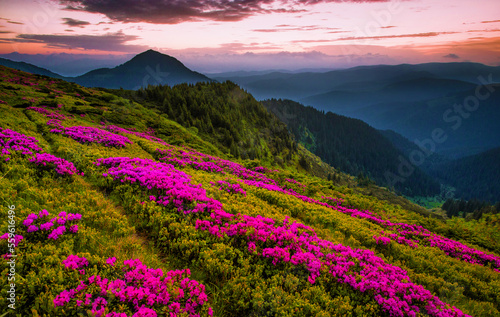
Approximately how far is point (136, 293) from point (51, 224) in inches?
131

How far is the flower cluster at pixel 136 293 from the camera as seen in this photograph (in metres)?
4.34

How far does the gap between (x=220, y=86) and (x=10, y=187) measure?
396 ft

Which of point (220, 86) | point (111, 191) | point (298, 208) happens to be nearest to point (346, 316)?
point (298, 208)

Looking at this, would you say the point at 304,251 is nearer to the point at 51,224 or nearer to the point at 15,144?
the point at 51,224

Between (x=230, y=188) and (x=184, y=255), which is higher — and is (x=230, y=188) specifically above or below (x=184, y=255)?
above

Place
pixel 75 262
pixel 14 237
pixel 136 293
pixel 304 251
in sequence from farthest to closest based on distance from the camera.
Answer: pixel 304 251, pixel 14 237, pixel 75 262, pixel 136 293

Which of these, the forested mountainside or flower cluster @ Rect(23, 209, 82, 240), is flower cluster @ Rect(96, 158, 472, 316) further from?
the forested mountainside

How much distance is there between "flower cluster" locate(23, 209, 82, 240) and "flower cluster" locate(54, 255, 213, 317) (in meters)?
1.25

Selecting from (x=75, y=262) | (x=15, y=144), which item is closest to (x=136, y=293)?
(x=75, y=262)

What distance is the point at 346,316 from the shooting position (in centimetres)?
583

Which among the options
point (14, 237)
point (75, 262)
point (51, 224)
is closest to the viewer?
point (75, 262)

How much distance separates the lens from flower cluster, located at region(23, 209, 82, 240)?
579cm

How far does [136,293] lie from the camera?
15.4 ft

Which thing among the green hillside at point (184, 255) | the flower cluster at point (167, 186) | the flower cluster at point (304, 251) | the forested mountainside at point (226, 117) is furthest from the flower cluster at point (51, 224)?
the forested mountainside at point (226, 117)
